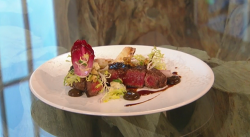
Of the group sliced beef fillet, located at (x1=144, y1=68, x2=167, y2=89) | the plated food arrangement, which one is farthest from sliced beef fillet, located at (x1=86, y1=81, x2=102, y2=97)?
sliced beef fillet, located at (x1=144, y1=68, x2=167, y2=89)

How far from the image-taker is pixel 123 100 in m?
1.19

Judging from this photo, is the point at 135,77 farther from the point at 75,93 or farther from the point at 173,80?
the point at 75,93

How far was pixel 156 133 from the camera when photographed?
0.98 metres

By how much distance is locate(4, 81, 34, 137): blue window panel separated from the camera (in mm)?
1029

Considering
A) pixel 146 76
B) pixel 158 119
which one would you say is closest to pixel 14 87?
pixel 146 76

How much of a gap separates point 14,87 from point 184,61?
3.13 ft

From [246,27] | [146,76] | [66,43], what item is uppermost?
[246,27]

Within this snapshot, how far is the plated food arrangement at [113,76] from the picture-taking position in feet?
4.12

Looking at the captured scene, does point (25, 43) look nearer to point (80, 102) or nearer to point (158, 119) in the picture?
point (80, 102)

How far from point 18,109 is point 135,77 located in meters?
0.58

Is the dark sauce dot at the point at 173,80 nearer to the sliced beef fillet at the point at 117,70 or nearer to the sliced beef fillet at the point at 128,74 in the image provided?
the sliced beef fillet at the point at 128,74

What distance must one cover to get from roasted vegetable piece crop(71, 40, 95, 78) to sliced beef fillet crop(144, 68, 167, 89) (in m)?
0.30

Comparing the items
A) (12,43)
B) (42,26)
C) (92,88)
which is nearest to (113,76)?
(92,88)

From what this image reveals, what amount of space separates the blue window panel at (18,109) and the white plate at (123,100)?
0.26 ft
